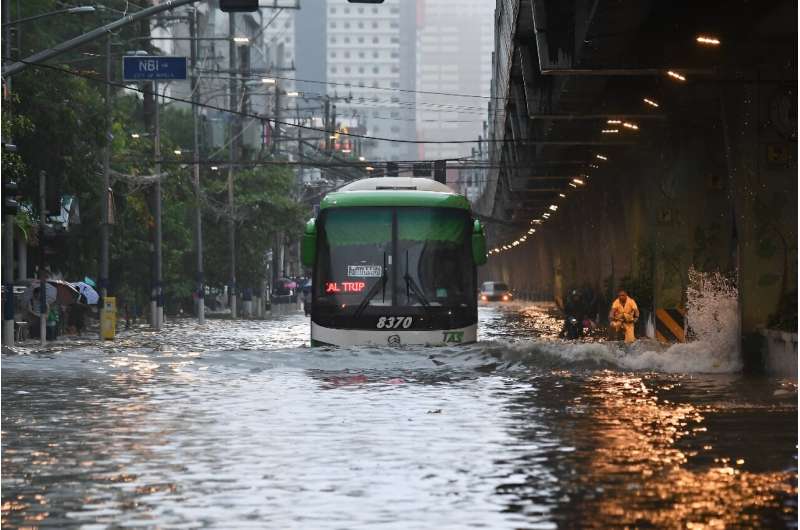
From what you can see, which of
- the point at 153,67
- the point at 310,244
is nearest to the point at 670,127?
the point at 153,67

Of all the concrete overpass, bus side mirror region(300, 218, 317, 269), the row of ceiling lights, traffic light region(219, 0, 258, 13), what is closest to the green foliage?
bus side mirror region(300, 218, 317, 269)

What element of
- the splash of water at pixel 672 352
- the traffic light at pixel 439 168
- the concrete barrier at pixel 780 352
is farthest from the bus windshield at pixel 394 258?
the traffic light at pixel 439 168

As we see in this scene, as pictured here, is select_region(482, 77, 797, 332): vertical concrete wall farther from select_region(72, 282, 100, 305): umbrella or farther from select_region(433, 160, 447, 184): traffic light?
select_region(72, 282, 100, 305): umbrella

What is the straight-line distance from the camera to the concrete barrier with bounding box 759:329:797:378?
27.8m

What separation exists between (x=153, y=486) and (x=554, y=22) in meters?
18.3

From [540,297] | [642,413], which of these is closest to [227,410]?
[642,413]

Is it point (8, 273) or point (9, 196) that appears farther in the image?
point (8, 273)

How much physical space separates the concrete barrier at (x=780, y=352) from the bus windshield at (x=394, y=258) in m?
5.82

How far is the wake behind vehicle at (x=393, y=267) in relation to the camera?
3272cm

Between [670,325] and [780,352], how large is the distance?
16750 millimetres

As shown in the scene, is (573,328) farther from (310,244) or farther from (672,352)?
(310,244)

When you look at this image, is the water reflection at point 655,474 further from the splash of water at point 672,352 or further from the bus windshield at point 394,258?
the bus windshield at point 394,258

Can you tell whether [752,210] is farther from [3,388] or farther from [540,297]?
[540,297]

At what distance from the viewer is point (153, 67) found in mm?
39844
